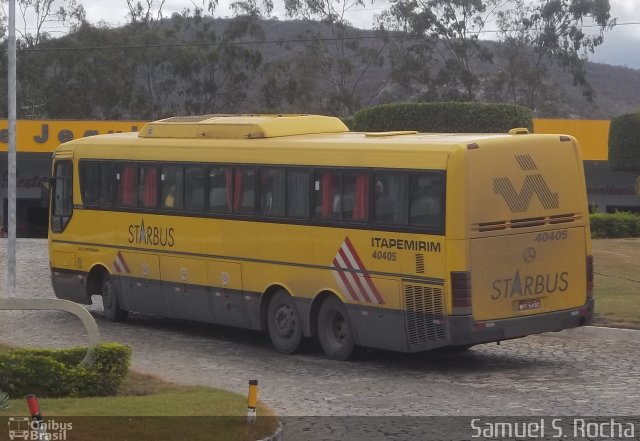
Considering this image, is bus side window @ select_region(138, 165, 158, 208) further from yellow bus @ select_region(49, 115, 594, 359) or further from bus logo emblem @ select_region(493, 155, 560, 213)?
bus logo emblem @ select_region(493, 155, 560, 213)

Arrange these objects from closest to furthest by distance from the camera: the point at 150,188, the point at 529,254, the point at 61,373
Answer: the point at 61,373, the point at 529,254, the point at 150,188

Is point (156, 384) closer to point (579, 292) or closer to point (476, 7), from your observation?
point (579, 292)

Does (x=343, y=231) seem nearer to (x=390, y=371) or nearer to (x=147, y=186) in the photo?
(x=390, y=371)

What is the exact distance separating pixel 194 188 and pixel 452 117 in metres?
14.6

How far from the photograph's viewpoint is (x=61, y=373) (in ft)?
39.3

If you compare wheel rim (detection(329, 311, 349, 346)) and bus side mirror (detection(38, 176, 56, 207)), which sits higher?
bus side mirror (detection(38, 176, 56, 207))

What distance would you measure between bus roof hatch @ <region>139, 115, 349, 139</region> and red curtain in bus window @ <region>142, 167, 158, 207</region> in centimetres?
63

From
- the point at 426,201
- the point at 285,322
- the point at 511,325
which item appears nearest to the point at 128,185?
the point at 285,322

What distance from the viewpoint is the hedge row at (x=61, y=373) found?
11906 mm

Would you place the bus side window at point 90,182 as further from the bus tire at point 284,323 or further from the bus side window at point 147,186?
the bus tire at point 284,323

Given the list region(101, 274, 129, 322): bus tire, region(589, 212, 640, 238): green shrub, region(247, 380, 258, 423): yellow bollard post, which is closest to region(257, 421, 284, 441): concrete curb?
region(247, 380, 258, 423): yellow bollard post

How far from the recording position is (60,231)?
21.1m

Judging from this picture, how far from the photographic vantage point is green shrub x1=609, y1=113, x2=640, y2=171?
139 ft

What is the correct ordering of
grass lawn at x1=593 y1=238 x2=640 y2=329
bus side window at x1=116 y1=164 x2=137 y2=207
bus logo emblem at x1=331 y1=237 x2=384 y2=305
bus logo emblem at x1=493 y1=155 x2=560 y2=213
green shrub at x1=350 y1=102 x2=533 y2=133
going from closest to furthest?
bus logo emblem at x1=493 y1=155 x2=560 y2=213 → bus logo emblem at x1=331 y1=237 x2=384 y2=305 → grass lawn at x1=593 y1=238 x2=640 y2=329 → bus side window at x1=116 y1=164 x2=137 y2=207 → green shrub at x1=350 y1=102 x2=533 y2=133
